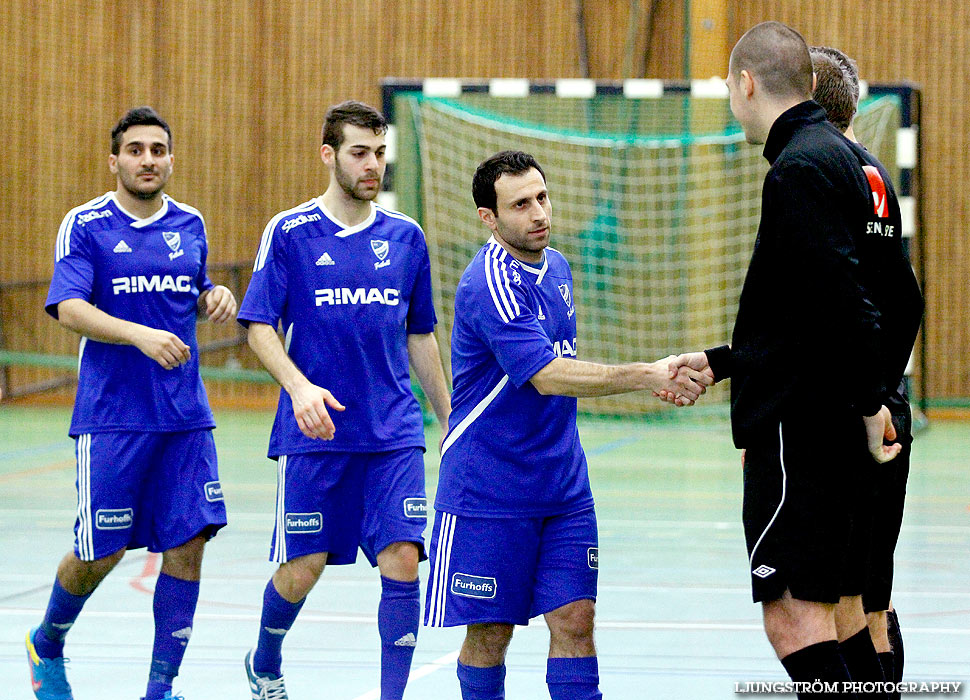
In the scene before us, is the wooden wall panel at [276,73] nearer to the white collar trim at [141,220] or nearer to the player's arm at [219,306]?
the white collar trim at [141,220]

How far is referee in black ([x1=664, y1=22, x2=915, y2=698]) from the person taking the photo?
9.99 ft

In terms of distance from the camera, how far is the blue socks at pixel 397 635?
4148mm

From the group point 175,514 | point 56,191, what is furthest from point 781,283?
point 56,191

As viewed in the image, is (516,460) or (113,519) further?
(113,519)

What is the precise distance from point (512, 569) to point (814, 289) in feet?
3.77

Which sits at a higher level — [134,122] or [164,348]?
[134,122]

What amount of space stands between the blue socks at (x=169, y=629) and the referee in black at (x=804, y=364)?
2.07 metres

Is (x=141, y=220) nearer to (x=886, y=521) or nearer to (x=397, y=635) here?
(x=397, y=635)

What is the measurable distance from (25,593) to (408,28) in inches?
408

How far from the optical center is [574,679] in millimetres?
3527

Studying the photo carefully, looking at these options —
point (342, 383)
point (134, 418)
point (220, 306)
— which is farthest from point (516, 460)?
point (134, 418)

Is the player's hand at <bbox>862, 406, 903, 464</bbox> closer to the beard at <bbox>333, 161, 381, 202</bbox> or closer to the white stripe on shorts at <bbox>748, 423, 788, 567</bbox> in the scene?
the white stripe on shorts at <bbox>748, 423, 788, 567</bbox>

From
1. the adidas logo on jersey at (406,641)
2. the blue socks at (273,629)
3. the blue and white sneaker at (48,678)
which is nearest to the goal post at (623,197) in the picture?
the blue and white sneaker at (48,678)

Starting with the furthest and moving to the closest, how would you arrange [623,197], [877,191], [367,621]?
[623,197] → [367,621] → [877,191]
